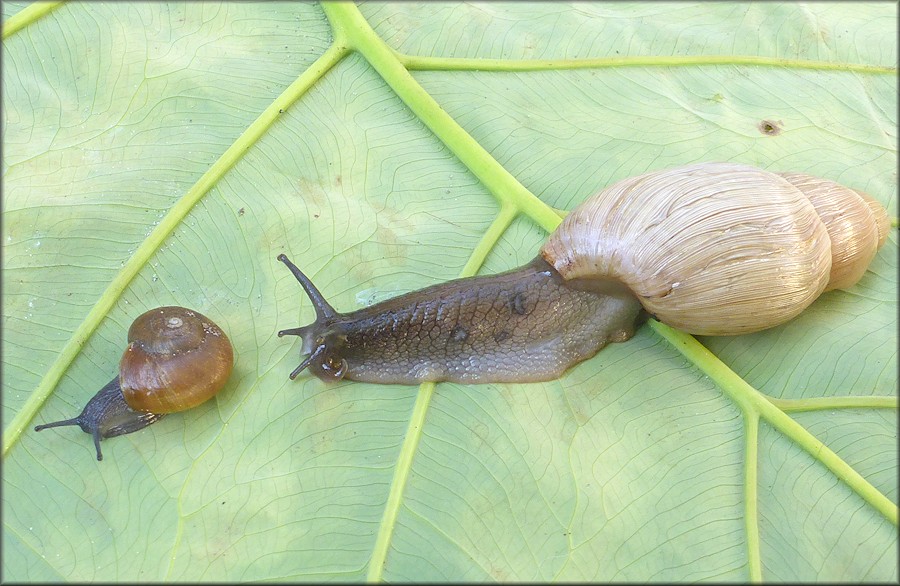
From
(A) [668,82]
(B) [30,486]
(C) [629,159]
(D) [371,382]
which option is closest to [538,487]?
(D) [371,382]

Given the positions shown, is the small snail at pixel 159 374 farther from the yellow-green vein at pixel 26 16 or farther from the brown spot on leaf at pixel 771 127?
the brown spot on leaf at pixel 771 127

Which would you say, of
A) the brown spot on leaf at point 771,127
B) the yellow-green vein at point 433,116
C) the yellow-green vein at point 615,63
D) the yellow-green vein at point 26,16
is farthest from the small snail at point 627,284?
the yellow-green vein at point 26,16

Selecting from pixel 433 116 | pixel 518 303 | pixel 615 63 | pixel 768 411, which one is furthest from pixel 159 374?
pixel 615 63

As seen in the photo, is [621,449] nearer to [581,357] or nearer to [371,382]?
[581,357]

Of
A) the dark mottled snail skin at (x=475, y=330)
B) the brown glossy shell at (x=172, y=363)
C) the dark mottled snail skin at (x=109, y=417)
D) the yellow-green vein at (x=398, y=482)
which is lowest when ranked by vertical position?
the yellow-green vein at (x=398, y=482)

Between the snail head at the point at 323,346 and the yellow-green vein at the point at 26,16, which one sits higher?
the yellow-green vein at the point at 26,16

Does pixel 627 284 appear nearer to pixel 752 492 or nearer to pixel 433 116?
pixel 752 492
